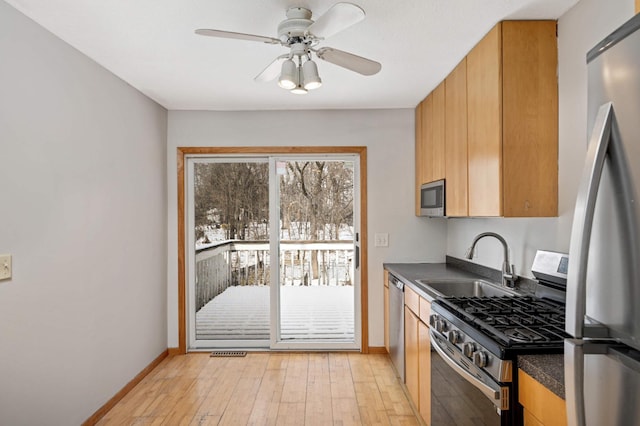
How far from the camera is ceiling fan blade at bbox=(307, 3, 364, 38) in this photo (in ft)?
5.12

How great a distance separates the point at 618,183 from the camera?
0.77 m

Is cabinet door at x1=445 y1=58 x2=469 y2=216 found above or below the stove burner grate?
above

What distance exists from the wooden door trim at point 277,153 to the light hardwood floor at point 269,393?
0.29m

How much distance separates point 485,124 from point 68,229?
2591 millimetres

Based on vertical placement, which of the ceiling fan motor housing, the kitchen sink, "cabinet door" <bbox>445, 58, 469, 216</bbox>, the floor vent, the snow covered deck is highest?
the ceiling fan motor housing

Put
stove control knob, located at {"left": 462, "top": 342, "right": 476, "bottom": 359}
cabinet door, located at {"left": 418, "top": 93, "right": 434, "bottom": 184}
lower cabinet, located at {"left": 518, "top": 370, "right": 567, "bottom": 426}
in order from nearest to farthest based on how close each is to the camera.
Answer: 1. lower cabinet, located at {"left": 518, "top": 370, "right": 567, "bottom": 426}
2. stove control knob, located at {"left": 462, "top": 342, "right": 476, "bottom": 359}
3. cabinet door, located at {"left": 418, "top": 93, "right": 434, "bottom": 184}

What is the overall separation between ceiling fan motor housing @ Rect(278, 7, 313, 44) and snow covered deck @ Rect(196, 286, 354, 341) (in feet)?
8.94

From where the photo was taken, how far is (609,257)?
0.79 metres

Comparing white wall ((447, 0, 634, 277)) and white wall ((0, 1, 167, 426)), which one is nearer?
white wall ((447, 0, 634, 277))

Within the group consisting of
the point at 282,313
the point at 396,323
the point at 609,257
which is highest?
the point at 609,257

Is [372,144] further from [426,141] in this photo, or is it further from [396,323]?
[396,323]

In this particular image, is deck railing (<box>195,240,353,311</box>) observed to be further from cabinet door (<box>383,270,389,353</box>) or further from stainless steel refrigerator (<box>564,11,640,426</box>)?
stainless steel refrigerator (<box>564,11,640,426</box>)

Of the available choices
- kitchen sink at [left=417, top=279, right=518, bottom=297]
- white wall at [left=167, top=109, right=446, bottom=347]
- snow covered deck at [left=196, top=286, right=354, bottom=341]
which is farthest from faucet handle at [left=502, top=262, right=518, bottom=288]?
snow covered deck at [left=196, top=286, right=354, bottom=341]

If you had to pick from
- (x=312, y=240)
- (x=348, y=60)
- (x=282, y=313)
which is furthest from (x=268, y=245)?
(x=348, y=60)
